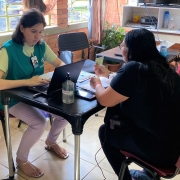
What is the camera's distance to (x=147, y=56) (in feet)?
4.43

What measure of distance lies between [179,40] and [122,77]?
275 cm

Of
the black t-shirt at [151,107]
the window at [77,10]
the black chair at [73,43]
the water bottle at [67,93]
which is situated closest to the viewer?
the black t-shirt at [151,107]

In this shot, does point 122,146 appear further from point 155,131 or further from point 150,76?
point 150,76

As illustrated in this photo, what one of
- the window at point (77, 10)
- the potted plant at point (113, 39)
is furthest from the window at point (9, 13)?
the potted plant at point (113, 39)

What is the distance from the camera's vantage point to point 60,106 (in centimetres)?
138

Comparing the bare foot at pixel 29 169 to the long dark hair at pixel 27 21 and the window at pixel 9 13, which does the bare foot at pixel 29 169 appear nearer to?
the long dark hair at pixel 27 21

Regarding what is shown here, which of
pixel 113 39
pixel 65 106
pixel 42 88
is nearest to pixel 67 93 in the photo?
pixel 65 106

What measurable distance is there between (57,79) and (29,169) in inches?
31.5

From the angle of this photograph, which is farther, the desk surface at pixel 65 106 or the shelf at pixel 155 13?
the shelf at pixel 155 13

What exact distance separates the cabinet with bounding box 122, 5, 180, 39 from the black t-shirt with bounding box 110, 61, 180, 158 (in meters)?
2.69

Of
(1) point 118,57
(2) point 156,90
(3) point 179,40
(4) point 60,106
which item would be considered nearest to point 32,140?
(4) point 60,106

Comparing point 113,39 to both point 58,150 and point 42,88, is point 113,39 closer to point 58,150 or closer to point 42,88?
point 58,150

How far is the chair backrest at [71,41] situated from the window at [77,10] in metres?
0.69

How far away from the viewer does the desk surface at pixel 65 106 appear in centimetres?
131
